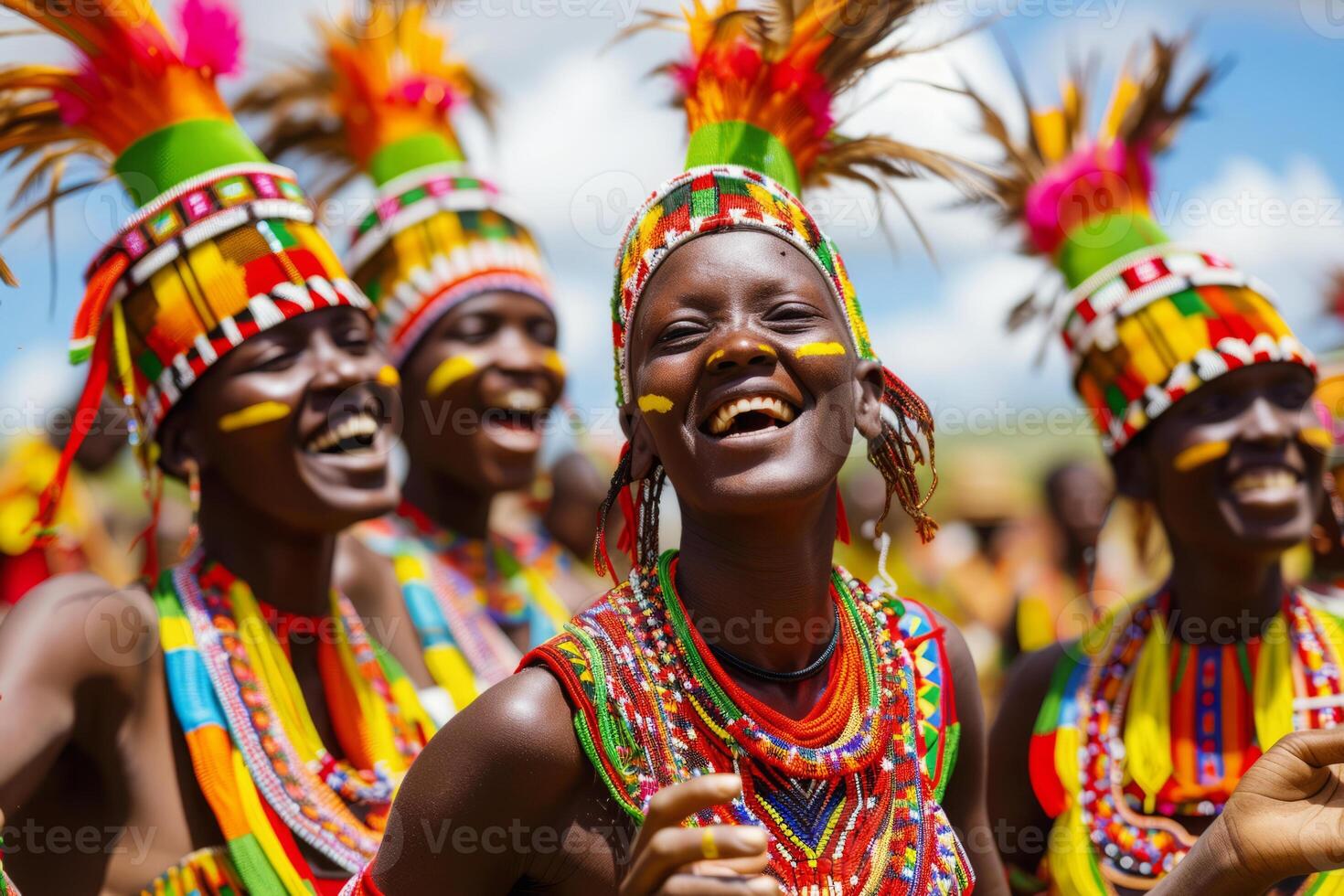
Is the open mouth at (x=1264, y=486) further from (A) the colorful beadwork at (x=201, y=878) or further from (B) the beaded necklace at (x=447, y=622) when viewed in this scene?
(A) the colorful beadwork at (x=201, y=878)

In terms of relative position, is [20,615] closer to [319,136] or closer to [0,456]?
[319,136]

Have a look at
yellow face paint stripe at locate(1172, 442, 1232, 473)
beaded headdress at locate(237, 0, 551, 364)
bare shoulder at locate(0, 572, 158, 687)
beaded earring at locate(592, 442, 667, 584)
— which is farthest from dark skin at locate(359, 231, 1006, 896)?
beaded headdress at locate(237, 0, 551, 364)

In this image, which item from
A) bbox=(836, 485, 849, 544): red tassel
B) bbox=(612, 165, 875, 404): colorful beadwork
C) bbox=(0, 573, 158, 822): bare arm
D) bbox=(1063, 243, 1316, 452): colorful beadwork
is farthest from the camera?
bbox=(1063, 243, 1316, 452): colorful beadwork

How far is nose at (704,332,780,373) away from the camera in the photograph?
8.29 feet

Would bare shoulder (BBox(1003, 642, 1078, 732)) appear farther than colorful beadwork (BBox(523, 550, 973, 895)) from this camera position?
Yes

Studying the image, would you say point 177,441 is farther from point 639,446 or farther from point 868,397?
point 868,397

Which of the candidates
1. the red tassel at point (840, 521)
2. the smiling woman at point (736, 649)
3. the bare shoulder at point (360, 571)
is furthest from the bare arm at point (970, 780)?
the bare shoulder at point (360, 571)

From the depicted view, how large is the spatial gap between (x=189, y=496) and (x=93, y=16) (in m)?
1.28

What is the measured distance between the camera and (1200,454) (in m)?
4.04

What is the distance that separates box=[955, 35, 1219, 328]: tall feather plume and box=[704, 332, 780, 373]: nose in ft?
7.48

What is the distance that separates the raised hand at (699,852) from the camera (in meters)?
→ 2.04

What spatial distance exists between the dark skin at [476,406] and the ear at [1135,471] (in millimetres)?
2414

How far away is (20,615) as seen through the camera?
10.8 ft

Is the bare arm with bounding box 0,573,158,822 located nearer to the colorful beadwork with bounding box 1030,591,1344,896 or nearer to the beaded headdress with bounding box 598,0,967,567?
the beaded headdress with bounding box 598,0,967,567
